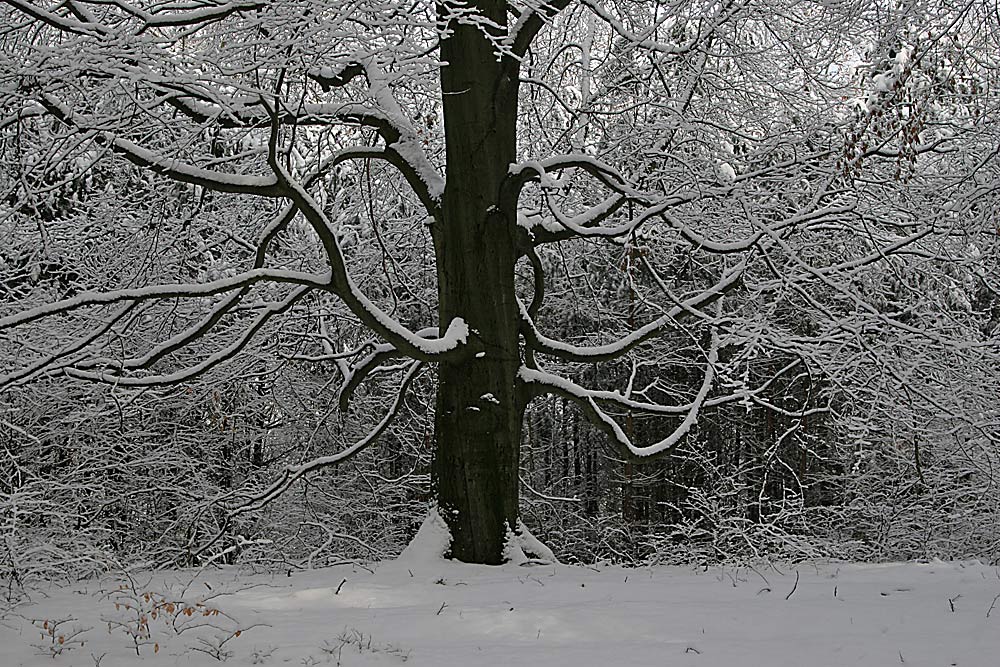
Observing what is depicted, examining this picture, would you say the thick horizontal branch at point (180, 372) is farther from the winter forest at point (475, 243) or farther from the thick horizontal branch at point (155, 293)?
the thick horizontal branch at point (155, 293)

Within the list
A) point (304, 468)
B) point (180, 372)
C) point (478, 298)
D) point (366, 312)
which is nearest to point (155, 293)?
point (180, 372)

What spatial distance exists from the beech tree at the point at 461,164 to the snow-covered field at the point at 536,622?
204 cm

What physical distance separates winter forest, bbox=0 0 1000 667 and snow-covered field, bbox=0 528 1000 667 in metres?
0.04

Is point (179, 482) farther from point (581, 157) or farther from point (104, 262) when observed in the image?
point (581, 157)

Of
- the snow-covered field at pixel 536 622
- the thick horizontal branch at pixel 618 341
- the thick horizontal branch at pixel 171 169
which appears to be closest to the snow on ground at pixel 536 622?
the snow-covered field at pixel 536 622

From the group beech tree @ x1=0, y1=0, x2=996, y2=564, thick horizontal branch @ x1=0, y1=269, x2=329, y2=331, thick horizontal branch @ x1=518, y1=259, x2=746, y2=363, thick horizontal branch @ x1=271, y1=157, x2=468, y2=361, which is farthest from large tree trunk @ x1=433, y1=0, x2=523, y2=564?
thick horizontal branch @ x1=0, y1=269, x2=329, y2=331

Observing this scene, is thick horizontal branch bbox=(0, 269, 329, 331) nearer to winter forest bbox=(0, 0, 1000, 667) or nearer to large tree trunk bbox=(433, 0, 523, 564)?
winter forest bbox=(0, 0, 1000, 667)

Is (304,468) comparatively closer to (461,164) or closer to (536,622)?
(461,164)

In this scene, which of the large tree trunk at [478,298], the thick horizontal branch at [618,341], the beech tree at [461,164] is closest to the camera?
the beech tree at [461,164]

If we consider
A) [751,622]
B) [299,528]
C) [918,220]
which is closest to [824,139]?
[918,220]

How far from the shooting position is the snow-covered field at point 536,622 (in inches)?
171

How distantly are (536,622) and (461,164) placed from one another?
4.49 metres

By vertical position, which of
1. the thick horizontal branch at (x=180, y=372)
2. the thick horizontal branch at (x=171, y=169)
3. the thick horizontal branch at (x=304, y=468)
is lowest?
the thick horizontal branch at (x=304, y=468)

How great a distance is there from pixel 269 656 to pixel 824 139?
22.8ft
